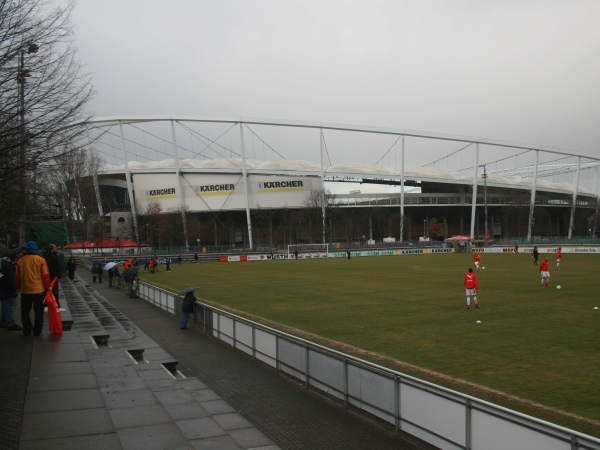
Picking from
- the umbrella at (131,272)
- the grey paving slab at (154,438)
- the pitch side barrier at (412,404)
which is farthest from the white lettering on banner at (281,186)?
the grey paving slab at (154,438)

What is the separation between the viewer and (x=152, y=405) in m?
7.47

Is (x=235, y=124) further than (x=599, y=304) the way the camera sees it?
Yes

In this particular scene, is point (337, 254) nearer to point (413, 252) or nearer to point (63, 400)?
point (413, 252)

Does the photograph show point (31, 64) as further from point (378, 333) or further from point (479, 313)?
point (479, 313)

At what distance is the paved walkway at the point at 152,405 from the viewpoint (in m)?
6.21

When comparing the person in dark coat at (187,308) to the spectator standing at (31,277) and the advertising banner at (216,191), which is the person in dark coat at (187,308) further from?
the advertising banner at (216,191)

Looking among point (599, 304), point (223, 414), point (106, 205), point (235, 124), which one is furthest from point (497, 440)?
point (106, 205)

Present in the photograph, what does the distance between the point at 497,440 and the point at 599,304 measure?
17.1m

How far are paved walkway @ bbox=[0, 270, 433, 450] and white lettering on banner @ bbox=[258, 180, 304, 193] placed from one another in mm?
89822

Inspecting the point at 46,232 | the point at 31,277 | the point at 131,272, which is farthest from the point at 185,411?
the point at 46,232

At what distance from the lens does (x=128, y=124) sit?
95875 mm

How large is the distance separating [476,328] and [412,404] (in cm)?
982

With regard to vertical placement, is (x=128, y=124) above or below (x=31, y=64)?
above

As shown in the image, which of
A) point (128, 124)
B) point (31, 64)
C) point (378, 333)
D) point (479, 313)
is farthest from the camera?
point (128, 124)
